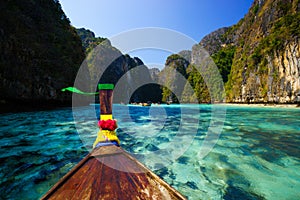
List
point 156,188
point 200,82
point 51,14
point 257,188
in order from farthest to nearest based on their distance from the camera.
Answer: point 200,82
point 51,14
point 257,188
point 156,188

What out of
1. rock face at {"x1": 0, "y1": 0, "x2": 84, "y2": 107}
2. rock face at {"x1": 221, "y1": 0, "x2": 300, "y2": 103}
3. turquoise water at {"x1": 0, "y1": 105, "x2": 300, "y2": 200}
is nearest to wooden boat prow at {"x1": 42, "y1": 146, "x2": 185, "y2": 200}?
turquoise water at {"x1": 0, "y1": 105, "x2": 300, "y2": 200}

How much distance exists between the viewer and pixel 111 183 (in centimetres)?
188

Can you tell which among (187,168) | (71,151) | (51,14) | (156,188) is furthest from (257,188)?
(51,14)

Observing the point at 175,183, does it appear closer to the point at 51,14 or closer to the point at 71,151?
the point at 71,151

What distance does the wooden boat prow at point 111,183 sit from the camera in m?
1.64

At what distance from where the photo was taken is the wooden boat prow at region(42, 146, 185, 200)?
1.64 meters

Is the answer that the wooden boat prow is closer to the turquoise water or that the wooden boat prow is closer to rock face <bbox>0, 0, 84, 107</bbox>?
the turquoise water

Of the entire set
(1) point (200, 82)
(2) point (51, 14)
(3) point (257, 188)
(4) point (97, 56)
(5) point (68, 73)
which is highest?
(4) point (97, 56)

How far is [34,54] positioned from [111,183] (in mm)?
29529

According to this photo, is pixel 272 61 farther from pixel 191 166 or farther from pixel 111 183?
pixel 111 183

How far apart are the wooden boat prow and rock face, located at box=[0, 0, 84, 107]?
21.2 meters

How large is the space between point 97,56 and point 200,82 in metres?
63.7

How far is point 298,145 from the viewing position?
6.05 metres

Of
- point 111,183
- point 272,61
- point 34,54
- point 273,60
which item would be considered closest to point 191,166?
point 111,183
